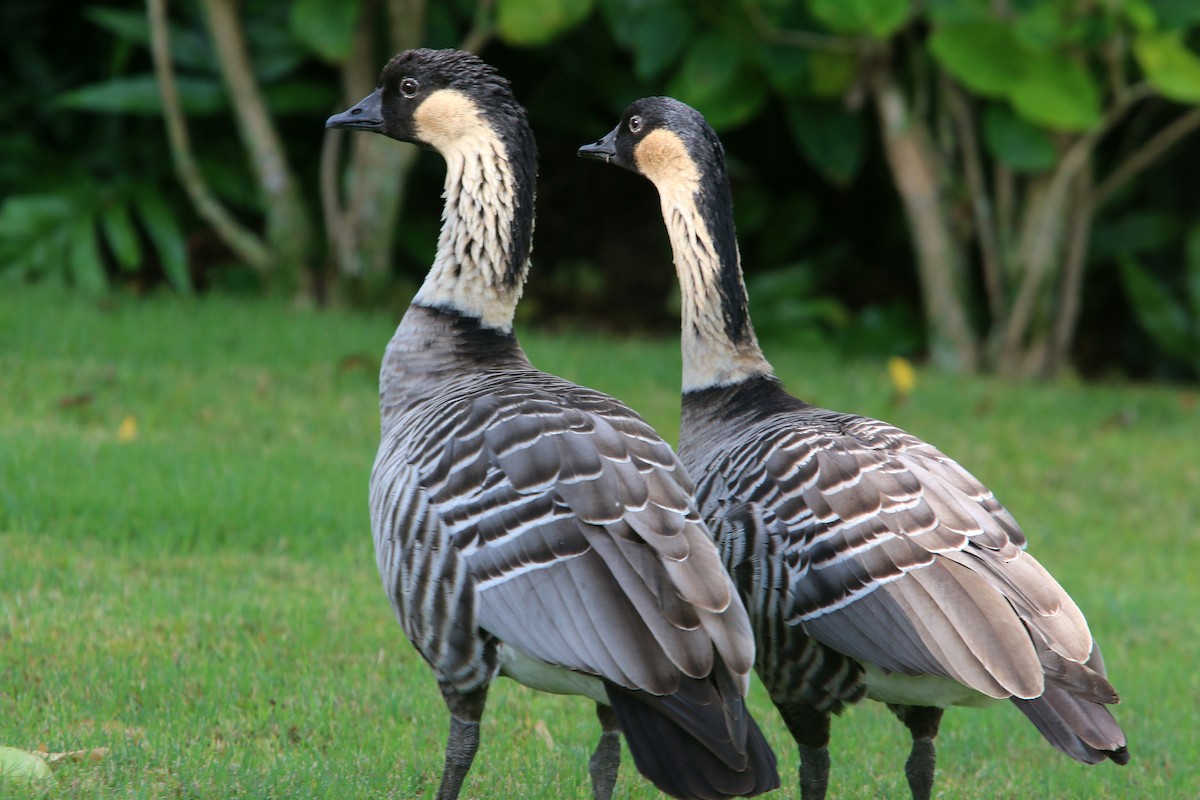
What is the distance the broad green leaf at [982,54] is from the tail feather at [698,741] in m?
6.70

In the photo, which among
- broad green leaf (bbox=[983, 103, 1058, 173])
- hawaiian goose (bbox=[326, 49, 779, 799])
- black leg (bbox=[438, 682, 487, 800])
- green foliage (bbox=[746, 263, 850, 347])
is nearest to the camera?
hawaiian goose (bbox=[326, 49, 779, 799])

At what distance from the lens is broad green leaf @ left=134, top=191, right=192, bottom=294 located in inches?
403

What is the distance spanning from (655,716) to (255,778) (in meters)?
1.26

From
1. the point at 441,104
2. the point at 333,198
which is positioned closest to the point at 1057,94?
the point at 333,198

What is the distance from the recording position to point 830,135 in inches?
408

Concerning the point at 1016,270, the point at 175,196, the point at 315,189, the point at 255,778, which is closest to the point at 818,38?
the point at 1016,270

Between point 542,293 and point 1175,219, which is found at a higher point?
point 1175,219

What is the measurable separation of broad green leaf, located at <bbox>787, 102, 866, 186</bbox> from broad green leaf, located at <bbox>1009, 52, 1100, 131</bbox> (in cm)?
133

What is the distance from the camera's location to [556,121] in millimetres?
11461

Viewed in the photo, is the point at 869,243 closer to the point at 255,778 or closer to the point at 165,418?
the point at 165,418

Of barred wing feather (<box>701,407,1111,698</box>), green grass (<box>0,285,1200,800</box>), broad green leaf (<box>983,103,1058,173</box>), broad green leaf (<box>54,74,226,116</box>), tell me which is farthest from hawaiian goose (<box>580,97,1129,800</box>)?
broad green leaf (<box>54,74,226,116</box>)

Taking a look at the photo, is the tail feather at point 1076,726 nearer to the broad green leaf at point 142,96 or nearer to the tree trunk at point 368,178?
the tree trunk at point 368,178

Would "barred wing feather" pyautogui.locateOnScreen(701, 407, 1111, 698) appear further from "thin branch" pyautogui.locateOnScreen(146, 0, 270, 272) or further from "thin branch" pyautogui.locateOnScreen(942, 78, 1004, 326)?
"thin branch" pyautogui.locateOnScreen(146, 0, 270, 272)

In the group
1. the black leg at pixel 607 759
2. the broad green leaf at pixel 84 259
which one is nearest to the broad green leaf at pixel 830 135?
the broad green leaf at pixel 84 259
